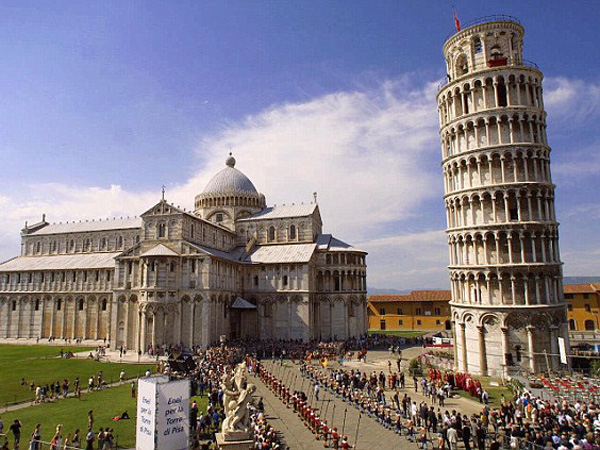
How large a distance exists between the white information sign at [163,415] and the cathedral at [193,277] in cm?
3217

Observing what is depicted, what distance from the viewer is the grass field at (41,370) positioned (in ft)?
95.4

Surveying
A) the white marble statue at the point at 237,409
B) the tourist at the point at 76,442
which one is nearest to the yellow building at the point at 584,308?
the white marble statue at the point at 237,409

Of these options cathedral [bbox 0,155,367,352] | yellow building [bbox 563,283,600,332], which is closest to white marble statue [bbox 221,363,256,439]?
cathedral [bbox 0,155,367,352]

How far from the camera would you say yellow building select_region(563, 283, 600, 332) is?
60.8 meters

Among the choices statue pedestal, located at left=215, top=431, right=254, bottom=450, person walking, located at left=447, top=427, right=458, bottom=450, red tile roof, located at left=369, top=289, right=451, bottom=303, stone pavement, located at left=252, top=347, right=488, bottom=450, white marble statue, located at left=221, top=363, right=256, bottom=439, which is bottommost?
stone pavement, located at left=252, top=347, right=488, bottom=450

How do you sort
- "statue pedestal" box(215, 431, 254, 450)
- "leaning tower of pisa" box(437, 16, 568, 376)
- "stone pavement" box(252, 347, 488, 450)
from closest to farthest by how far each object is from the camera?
1. "statue pedestal" box(215, 431, 254, 450)
2. "stone pavement" box(252, 347, 488, 450)
3. "leaning tower of pisa" box(437, 16, 568, 376)

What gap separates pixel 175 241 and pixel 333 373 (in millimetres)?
25447

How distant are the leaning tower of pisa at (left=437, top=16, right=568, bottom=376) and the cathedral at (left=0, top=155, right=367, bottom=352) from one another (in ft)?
72.8

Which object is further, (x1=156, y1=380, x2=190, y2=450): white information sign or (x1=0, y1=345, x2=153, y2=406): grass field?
(x1=0, y1=345, x2=153, y2=406): grass field

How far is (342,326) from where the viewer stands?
55.7 m

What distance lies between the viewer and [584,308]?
6159 cm

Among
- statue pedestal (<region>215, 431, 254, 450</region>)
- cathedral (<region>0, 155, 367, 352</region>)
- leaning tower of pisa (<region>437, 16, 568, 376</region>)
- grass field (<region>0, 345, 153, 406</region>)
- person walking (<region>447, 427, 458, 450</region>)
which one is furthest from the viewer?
cathedral (<region>0, 155, 367, 352</region>)

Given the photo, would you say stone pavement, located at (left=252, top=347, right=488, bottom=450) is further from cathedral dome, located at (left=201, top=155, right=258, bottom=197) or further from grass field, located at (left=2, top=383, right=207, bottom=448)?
cathedral dome, located at (left=201, top=155, right=258, bottom=197)

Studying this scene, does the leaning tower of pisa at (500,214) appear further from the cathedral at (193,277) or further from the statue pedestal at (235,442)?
the statue pedestal at (235,442)
